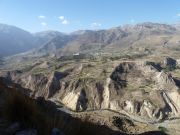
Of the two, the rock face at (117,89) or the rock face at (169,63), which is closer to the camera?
the rock face at (117,89)

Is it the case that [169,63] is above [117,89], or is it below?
above

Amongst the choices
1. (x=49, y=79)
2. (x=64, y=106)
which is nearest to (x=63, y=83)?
(x=49, y=79)

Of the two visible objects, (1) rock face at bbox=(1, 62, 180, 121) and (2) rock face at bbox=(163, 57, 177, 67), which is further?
(2) rock face at bbox=(163, 57, 177, 67)

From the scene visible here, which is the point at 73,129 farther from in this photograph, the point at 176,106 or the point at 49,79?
the point at 49,79

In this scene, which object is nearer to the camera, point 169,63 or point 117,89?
point 117,89

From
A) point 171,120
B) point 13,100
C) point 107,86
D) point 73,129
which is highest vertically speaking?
point 13,100

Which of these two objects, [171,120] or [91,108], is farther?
[91,108]

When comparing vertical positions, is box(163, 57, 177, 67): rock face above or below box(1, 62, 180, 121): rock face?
above

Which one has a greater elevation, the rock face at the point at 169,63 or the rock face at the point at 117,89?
the rock face at the point at 169,63
